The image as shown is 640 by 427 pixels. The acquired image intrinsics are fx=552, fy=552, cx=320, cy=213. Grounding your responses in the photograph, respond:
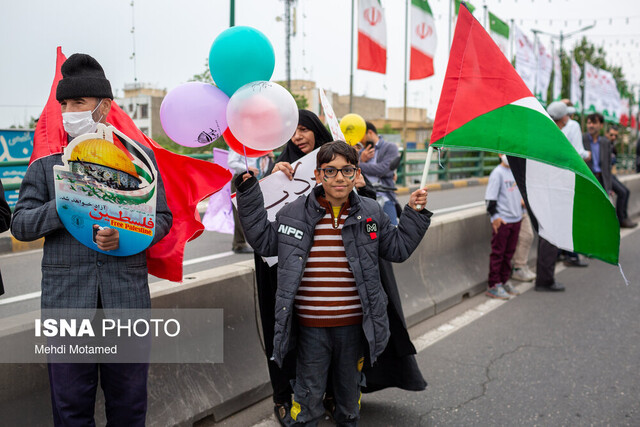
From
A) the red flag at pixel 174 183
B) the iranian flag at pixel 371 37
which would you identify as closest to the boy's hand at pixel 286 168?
the red flag at pixel 174 183

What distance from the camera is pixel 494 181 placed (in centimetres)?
643

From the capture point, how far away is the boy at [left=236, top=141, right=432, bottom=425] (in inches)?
107

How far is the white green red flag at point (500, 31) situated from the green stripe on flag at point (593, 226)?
58.2 ft

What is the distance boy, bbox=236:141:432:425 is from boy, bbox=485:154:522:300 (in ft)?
12.7

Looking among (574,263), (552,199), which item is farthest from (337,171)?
(574,263)

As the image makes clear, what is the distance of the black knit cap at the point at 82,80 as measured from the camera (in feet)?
7.36

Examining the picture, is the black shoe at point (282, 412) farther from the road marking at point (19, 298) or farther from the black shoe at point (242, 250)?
the black shoe at point (242, 250)

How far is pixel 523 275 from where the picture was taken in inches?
281

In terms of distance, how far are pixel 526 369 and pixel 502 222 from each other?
97.6 inches

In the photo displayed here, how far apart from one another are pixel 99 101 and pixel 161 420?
1.72 meters

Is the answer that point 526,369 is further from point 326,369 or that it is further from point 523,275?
point 523,275

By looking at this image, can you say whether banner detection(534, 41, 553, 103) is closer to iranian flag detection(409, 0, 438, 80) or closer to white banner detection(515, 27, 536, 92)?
Result: white banner detection(515, 27, 536, 92)

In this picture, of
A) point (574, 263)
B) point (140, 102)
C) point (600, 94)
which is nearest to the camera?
point (574, 263)

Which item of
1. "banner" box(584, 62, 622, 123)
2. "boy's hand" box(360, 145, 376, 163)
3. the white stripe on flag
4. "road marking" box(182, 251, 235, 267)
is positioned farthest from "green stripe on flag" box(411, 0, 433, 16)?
the white stripe on flag
